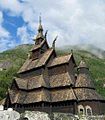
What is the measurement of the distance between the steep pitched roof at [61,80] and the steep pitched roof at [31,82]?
1569mm

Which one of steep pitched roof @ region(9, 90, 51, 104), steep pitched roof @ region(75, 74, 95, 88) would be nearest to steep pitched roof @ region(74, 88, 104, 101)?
steep pitched roof @ region(75, 74, 95, 88)

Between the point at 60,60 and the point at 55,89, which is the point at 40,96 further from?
the point at 60,60

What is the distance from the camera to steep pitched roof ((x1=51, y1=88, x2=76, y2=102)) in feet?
160

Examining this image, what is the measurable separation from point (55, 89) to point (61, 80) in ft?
6.19

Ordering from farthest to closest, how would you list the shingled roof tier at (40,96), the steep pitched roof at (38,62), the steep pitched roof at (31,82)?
the steep pitched roof at (38,62) → the steep pitched roof at (31,82) → the shingled roof tier at (40,96)

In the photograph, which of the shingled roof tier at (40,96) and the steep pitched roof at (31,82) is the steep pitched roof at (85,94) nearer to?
the shingled roof tier at (40,96)

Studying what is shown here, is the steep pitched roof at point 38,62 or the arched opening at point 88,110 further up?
the steep pitched roof at point 38,62

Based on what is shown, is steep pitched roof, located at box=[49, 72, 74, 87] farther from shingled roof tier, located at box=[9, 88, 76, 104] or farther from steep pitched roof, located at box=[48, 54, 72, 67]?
steep pitched roof, located at box=[48, 54, 72, 67]

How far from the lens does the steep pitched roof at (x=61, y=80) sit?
5089 centimetres

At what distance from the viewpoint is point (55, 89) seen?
52094mm

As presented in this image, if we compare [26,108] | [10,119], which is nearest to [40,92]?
[26,108]

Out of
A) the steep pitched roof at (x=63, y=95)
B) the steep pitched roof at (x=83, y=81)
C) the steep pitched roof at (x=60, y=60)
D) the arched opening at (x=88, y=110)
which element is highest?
the steep pitched roof at (x=60, y=60)

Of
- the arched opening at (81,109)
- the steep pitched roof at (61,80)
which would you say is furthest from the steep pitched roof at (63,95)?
the arched opening at (81,109)

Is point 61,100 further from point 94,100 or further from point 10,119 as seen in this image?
point 10,119
